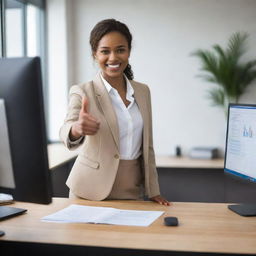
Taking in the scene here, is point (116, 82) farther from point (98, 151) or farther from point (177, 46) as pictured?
point (177, 46)

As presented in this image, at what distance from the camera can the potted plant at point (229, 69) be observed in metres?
5.02

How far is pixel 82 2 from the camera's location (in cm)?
538

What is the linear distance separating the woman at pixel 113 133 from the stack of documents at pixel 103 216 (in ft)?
0.62

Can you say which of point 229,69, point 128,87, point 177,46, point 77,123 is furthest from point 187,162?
point 77,123

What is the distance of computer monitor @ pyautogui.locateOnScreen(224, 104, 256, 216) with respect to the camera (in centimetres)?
204

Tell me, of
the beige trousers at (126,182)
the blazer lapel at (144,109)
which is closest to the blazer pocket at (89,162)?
the beige trousers at (126,182)

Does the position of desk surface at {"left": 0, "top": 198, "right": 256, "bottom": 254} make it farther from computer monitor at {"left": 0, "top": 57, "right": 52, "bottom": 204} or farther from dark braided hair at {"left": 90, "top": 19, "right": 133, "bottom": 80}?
dark braided hair at {"left": 90, "top": 19, "right": 133, "bottom": 80}

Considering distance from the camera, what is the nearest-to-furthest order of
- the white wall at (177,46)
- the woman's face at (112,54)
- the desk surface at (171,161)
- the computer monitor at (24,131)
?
the computer monitor at (24,131) → the woman's face at (112,54) → the desk surface at (171,161) → the white wall at (177,46)

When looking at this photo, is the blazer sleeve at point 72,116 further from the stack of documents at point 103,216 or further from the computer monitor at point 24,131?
the computer monitor at point 24,131

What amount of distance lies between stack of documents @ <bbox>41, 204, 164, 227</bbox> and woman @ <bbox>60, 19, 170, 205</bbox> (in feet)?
0.62

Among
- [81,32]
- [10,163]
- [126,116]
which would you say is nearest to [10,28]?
[81,32]

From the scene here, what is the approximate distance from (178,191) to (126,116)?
8.62ft

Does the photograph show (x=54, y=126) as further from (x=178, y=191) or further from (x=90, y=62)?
(x=178, y=191)

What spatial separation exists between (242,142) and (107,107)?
0.67 m
